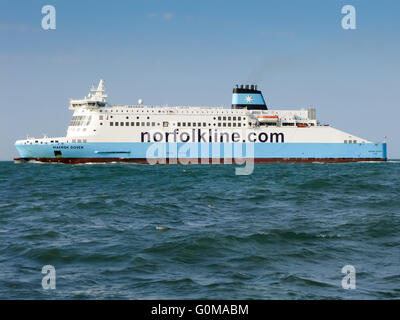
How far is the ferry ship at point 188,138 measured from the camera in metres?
46.6

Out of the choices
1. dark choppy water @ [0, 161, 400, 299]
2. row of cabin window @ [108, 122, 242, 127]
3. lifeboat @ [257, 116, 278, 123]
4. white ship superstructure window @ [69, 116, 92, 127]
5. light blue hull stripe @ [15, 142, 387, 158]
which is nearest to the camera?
dark choppy water @ [0, 161, 400, 299]

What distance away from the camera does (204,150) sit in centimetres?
4816

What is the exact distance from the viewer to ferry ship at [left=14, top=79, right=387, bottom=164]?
153ft

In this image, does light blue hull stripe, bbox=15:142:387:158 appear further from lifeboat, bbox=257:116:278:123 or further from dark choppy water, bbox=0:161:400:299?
dark choppy water, bbox=0:161:400:299

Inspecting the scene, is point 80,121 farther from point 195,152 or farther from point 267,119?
point 267,119

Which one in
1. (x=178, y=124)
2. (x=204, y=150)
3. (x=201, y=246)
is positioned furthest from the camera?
(x=178, y=124)

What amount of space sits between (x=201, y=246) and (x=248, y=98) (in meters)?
47.1

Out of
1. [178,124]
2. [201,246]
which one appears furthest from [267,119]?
[201,246]

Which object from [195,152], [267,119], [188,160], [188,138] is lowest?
[188,160]

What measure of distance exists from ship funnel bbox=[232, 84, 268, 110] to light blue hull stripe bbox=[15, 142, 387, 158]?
25.1ft

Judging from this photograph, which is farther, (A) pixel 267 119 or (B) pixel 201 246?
(A) pixel 267 119

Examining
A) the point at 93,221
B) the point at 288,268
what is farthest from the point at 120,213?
the point at 288,268

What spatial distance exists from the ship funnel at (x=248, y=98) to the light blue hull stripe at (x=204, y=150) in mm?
7651

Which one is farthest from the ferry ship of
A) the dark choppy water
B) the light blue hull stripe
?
the dark choppy water
